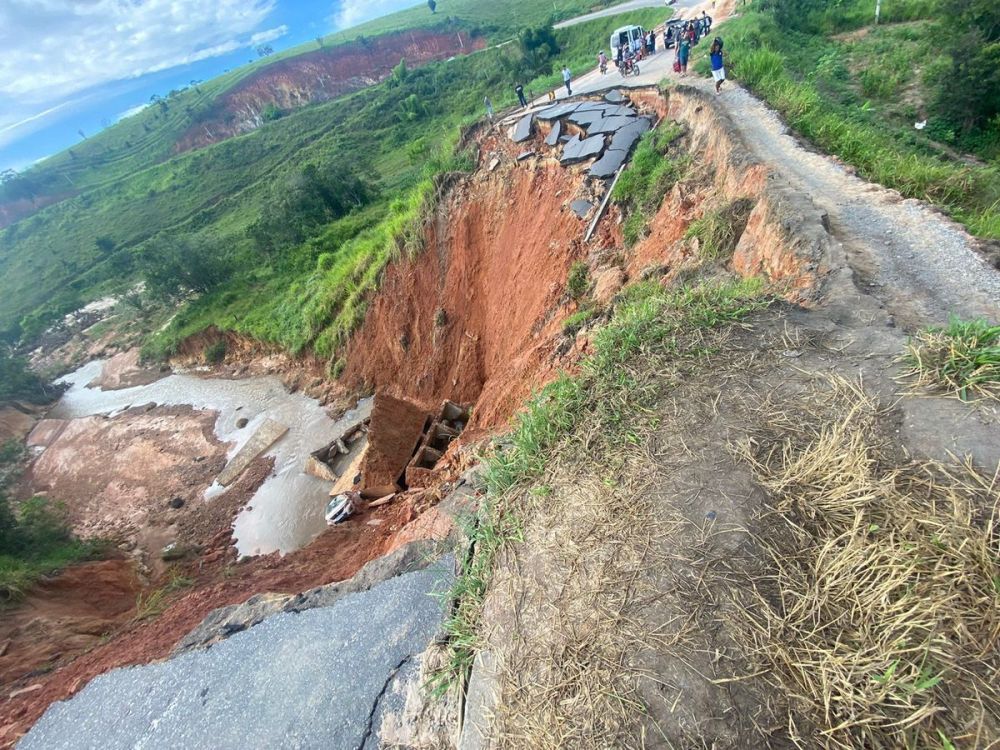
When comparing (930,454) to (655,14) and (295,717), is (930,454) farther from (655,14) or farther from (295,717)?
(655,14)

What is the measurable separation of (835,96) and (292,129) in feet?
227

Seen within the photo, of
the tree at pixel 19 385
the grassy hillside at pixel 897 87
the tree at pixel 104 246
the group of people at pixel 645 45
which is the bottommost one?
the tree at pixel 19 385

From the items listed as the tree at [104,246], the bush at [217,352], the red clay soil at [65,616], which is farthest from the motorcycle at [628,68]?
the tree at [104,246]

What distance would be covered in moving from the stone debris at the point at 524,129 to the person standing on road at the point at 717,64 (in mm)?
5926

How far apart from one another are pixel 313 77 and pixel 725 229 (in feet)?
325

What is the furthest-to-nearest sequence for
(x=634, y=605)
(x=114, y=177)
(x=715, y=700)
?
(x=114, y=177) → (x=634, y=605) → (x=715, y=700)

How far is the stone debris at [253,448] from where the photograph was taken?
672 inches

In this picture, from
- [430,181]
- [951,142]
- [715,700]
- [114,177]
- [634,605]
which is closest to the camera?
[715,700]

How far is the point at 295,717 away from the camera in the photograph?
4219 mm

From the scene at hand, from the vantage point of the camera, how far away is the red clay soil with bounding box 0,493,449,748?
5.88 m

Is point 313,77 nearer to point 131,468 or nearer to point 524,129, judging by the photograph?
point 131,468

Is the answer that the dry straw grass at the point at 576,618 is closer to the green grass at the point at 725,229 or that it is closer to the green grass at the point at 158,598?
the green grass at the point at 725,229

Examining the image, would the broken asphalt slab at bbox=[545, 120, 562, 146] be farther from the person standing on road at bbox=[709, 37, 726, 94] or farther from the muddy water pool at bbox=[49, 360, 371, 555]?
the muddy water pool at bbox=[49, 360, 371, 555]

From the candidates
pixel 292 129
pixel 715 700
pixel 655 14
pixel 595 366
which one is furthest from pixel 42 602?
pixel 292 129
